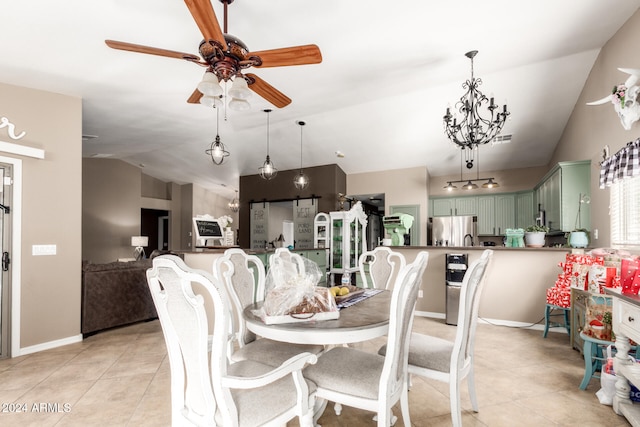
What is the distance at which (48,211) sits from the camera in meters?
3.57

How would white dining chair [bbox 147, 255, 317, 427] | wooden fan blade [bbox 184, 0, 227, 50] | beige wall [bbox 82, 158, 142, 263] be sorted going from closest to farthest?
white dining chair [bbox 147, 255, 317, 427] → wooden fan blade [bbox 184, 0, 227, 50] → beige wall [bbox 82, 158, 142, 263]

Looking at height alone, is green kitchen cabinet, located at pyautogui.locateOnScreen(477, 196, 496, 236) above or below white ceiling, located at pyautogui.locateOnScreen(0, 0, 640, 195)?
below

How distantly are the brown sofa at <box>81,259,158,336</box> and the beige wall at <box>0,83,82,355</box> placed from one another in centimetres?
12

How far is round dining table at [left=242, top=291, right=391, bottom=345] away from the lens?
1.55 meters

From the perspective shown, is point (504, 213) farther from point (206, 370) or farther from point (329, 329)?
point (206, 370)

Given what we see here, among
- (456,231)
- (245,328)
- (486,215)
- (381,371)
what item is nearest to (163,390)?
(245,328)

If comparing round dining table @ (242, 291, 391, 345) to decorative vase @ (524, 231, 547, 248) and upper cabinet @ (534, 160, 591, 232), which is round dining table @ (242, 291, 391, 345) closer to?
decorative vase @ (524, 231, 547, 248)

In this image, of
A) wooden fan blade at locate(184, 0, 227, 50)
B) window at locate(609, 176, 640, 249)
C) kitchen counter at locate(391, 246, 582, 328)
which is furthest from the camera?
kitchen counter at locate(391, 246, 582, 328)

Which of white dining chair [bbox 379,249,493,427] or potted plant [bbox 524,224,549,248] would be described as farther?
potted plant [bbox 524,224,549,248]

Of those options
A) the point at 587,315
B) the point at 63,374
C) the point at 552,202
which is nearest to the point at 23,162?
the point at 63,374

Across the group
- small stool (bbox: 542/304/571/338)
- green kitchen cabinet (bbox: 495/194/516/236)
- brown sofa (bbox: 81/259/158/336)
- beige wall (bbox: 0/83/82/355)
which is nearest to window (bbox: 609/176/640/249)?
small stool (bbox: 542/304/571/338)

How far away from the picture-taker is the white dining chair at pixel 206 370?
3.82 ft

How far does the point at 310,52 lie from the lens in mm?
2076

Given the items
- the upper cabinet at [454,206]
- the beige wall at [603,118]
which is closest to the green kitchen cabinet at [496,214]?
the upper cabinet at [454,206]
